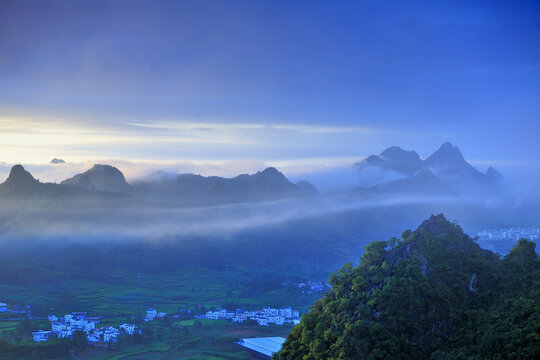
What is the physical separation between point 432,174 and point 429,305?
112267mm

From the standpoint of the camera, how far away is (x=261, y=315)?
152 ft

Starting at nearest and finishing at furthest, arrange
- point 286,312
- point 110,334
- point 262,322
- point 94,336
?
point 94,336 < point 110,334 < point 262,322 < point 286,312

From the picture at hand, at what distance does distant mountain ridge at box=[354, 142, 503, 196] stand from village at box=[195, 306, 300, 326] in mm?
78666

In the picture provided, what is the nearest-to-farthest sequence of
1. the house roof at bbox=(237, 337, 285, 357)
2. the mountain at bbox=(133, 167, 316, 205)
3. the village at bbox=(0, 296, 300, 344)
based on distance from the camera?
the house roof at bbox=(237, 337, 285, 357)
the village at bbox=(0, 296, 300, 344)
the mountain at bbox=(133, 167, 316, 205)

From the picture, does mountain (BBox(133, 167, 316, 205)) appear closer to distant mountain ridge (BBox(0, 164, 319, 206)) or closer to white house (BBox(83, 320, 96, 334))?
distant mountain ridge (BBox(0, 164, 319, 206))

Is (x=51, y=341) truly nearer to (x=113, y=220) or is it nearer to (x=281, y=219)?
(x=113, y=220)

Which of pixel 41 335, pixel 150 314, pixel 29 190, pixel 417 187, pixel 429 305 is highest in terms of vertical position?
pixel 417 187

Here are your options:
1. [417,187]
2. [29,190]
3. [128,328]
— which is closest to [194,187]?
[29,190]

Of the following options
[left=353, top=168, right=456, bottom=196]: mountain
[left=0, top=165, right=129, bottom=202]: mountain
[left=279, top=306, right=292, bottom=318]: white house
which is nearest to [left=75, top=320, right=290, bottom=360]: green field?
[left=279, top=306, right=292, bottom=318]: white house

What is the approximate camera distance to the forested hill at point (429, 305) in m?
16.5

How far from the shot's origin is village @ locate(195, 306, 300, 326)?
1773 inches

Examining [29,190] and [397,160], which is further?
[397,160]

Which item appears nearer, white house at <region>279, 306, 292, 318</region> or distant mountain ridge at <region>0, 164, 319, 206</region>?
white house at <region>279, 306, 292, 318</region>

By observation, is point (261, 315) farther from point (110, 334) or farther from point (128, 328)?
point (110, 334)
